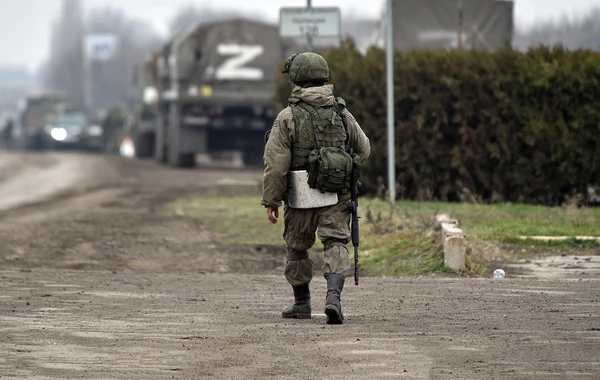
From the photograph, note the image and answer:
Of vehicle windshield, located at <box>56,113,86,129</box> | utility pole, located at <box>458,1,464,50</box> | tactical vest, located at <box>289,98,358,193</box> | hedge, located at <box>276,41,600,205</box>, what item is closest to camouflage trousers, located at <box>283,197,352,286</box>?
tactical vest, located at <box>289,98,358,193</box>

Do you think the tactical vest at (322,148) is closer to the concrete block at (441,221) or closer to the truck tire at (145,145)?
the concrete block at (441,221)

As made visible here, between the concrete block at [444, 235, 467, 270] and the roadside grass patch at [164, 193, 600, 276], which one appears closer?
the concrete block at [444, 235, 467, 270]

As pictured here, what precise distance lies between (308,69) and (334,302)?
5.24ft

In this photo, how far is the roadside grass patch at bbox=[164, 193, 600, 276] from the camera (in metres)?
13.9

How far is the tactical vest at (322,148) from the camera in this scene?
9.50 meters

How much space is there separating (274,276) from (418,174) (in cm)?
773

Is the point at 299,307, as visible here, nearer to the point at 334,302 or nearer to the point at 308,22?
the point at 334,302

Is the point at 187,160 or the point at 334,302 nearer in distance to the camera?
the point at 334,302

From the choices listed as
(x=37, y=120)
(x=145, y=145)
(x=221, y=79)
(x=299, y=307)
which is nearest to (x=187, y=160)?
(x=221, y=79)

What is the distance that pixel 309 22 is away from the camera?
20.3 m

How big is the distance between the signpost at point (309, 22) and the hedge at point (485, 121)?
1.18 m

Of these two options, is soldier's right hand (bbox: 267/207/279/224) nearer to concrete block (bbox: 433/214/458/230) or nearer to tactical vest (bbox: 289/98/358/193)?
tactical vest (bbox: 289/98/358/193)

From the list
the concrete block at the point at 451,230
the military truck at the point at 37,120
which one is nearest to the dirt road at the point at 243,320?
the concrete block at the point at 451,230

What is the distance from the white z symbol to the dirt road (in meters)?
18.0
